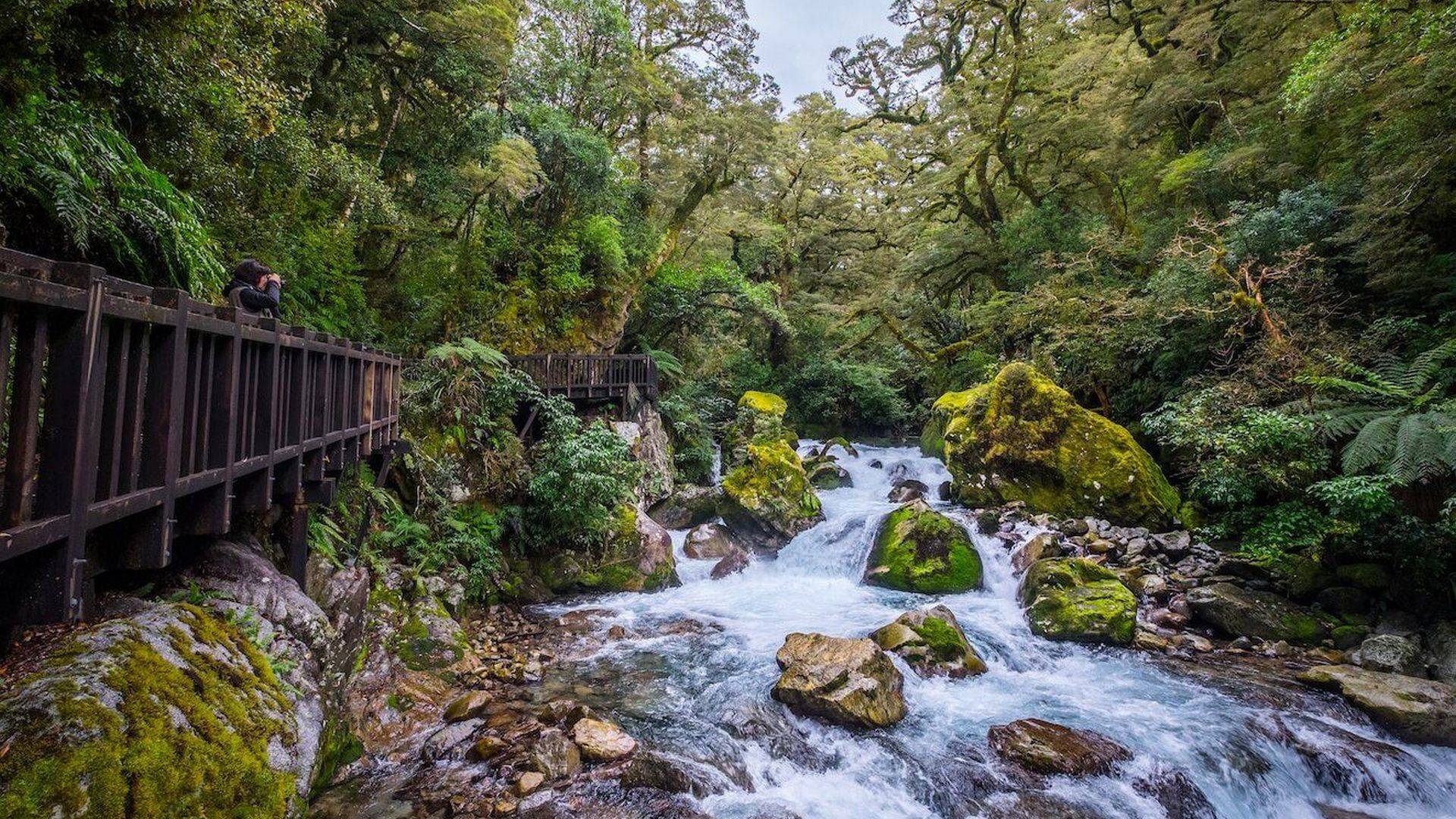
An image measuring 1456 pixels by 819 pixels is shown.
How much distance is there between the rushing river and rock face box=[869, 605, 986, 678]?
0.59 ft

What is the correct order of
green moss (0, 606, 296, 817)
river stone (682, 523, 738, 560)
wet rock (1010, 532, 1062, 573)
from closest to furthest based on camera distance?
green moss (0, 606, 296, 817) < wet rock (1010, 532, 1062, 573) < river stone (682, 523, 738, 560)

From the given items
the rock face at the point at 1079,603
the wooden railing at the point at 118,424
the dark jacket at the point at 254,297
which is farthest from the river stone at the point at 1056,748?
the dark jacket at the point at 254,297

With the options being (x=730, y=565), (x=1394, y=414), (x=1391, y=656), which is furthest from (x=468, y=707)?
(x=1394, y=414)

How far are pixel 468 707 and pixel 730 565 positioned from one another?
6.34m

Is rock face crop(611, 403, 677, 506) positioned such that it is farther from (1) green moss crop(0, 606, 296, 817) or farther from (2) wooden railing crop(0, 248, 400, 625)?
(1) green moss crop(0, 606, 296, 817)

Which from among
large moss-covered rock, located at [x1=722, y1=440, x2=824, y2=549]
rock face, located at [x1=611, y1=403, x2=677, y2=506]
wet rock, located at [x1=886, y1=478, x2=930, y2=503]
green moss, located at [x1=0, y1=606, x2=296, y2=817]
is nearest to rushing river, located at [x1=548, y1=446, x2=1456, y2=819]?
green moss, located at [x1=0, y1=606, x2=296, y2=817]

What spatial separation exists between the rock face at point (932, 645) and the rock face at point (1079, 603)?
1503 millimetres

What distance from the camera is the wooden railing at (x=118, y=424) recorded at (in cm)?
218

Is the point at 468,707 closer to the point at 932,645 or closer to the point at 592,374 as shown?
the point at 932,645

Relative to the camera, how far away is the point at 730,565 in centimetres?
1176

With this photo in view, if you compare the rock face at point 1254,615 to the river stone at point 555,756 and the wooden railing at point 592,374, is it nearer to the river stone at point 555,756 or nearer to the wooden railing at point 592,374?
the river stone at point 555,756

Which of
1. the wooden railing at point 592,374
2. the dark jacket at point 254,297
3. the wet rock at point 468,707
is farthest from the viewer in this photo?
the wooden railing at point 592,374

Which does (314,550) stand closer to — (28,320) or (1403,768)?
(28,320)

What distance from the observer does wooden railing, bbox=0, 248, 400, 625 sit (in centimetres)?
218
